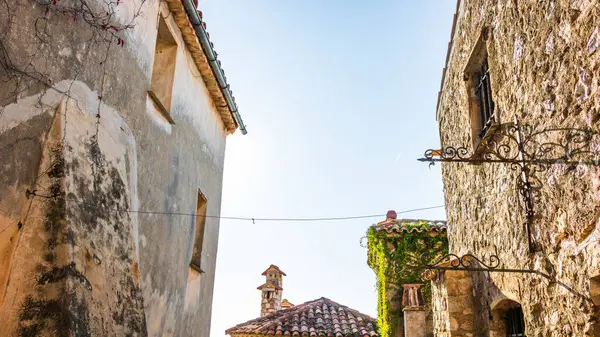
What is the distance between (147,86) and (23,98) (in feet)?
7.42

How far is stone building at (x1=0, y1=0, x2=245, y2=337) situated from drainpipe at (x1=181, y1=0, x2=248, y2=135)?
0.03m

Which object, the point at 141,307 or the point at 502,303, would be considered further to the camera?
the point at 502,303

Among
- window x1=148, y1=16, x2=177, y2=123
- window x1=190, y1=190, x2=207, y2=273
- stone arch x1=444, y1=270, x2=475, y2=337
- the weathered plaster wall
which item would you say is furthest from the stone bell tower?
window x1=148, y1=16, x2=177, y2=123

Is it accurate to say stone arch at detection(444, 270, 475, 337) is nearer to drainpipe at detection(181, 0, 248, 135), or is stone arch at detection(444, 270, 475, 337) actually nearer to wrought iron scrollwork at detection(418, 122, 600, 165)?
wrought iron scrollwork at detection(418, 122, 600, 165)

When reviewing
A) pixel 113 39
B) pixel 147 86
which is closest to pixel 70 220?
pixel 113 39

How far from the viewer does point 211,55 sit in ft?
24.3

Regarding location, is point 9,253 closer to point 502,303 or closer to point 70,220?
point 70,220

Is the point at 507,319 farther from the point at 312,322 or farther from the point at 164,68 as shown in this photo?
the point at 312,322

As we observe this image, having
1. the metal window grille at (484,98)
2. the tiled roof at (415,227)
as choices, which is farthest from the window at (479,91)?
the tiled roof at (415,227)

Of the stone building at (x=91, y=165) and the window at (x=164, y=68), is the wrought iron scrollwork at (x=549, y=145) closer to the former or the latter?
the stone building at (x=91, y=165)

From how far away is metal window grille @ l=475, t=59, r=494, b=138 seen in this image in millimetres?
5914

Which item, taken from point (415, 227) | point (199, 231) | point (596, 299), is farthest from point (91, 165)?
point (415, 227)

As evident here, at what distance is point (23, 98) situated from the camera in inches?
139

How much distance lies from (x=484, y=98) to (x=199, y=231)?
15.4 ft
